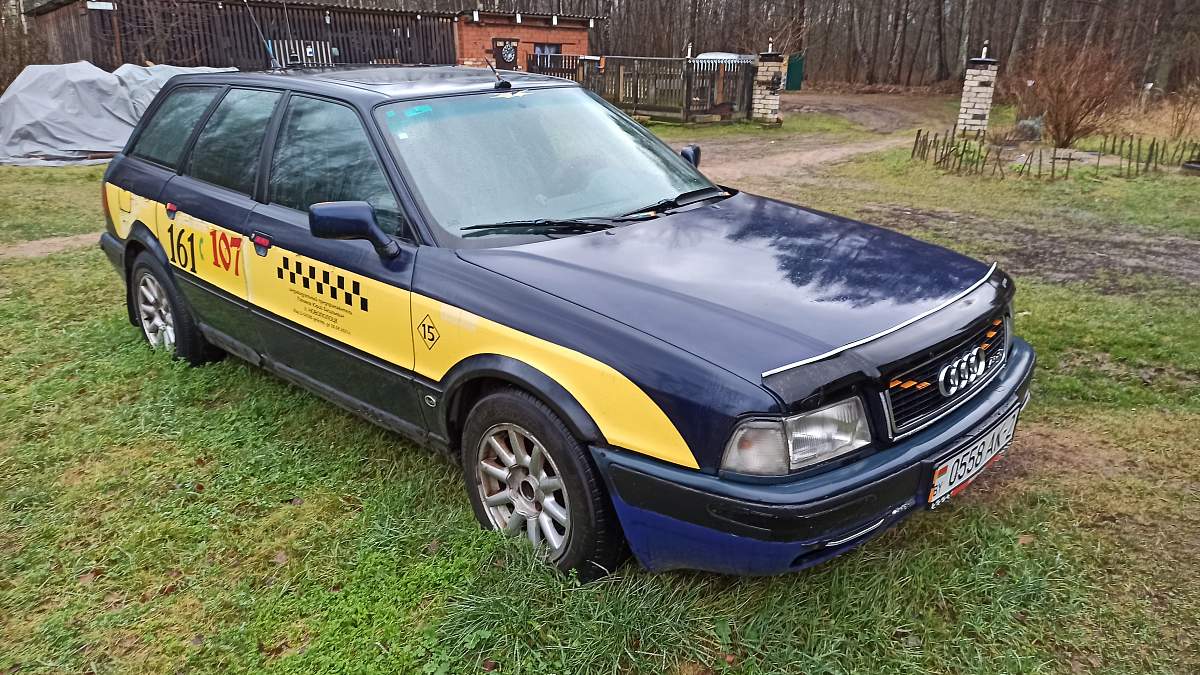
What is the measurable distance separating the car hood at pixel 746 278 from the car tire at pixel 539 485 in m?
0.42

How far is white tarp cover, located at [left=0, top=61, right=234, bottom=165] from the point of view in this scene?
545 inches

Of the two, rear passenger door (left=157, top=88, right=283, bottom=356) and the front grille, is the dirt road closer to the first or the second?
rear passenger door (left=157, top=88, right=283, bottom=356)

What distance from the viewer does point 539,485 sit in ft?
8.91

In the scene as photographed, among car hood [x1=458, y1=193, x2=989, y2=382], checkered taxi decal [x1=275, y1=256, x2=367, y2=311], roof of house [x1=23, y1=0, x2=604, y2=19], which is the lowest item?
checkered taxi decal [x1=275, y1=256, x2=367, y2=311]

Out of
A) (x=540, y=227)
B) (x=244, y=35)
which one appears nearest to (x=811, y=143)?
(x=244, y=35)

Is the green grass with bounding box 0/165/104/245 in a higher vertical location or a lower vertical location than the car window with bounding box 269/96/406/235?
lower

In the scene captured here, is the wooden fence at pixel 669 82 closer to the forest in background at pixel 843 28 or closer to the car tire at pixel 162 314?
the forest in background at pixel 843 28

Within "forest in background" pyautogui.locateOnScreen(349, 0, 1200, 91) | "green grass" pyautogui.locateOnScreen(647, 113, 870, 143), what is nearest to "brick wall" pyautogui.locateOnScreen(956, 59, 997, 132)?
"green grass" pyautogui.locateOnScreen(647, 113, 870, 143)

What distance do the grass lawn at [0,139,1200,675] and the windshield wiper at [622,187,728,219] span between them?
1403 millimetres

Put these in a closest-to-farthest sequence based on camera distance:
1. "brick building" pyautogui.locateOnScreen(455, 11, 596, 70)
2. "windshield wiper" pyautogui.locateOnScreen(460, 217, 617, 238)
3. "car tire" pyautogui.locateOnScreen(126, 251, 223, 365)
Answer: "windshield wiper" pyautogui.locateOnScreen(460, 217, 617, 238)
"car tire" pyautogui.locateOnScreen(126, 251, 223, 365)
"brick building" pyautogui.locateOnScreen(455, 11, 596, 70)

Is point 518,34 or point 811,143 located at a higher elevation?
point 518,34

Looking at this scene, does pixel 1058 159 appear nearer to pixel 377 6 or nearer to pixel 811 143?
pixel 811 143

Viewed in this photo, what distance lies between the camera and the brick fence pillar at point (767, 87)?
67.2ft

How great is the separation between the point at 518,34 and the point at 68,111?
1218cm
